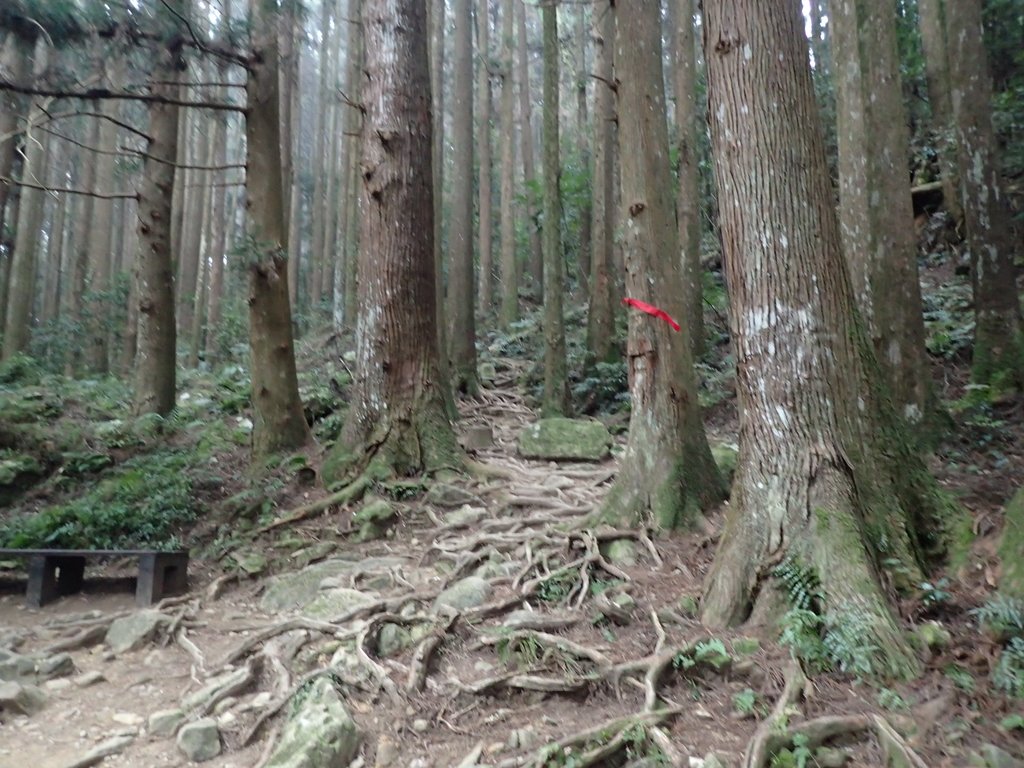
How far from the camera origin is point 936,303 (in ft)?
41.4

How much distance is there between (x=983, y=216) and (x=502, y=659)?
8110mm

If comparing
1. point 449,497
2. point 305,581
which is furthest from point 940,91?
point 305,581

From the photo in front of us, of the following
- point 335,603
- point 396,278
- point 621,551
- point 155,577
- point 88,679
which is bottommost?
point 88,679

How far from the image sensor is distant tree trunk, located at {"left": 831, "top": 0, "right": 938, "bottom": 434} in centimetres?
741

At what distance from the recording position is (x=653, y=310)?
616 centimetres

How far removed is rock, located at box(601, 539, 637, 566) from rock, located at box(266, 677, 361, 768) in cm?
225

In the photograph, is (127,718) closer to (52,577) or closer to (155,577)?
(155,577)

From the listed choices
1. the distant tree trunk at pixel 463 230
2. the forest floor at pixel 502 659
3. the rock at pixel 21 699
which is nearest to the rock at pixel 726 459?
the forest floor at pixel 502 659

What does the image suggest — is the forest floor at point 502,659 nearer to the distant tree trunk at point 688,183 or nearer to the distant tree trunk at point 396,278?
the distant tree trunk at point 396,278

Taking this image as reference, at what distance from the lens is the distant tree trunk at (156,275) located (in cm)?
1036

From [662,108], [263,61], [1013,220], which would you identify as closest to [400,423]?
[662,108]

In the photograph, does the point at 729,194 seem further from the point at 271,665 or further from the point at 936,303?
the point at 936,303

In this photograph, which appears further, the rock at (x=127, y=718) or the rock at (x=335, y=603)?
the rock at (x=335, y=603)

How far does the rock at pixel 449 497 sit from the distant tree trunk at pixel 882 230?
4.17 meters
